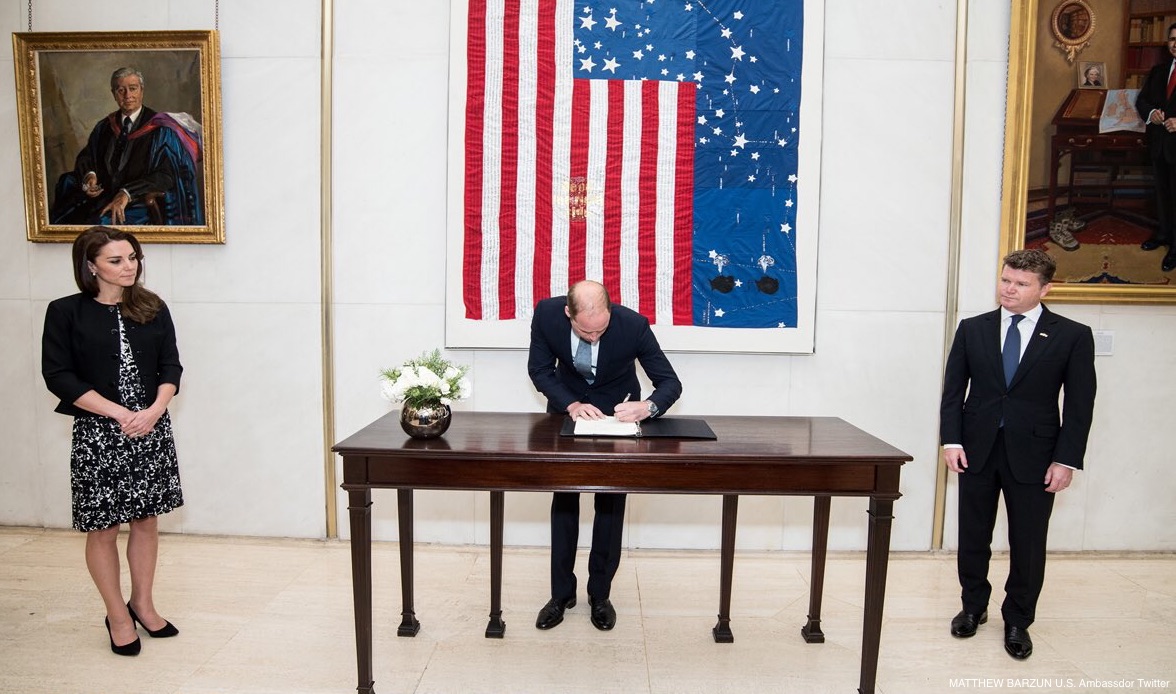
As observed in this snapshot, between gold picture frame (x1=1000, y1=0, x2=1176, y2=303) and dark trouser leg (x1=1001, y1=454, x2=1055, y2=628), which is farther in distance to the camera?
gold picture frame (x1=1000, y1=0, x2=1176, y2=303)

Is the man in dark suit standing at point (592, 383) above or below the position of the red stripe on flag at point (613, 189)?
below

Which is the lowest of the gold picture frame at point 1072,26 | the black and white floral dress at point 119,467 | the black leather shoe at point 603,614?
the black leather shoe at point 603,614

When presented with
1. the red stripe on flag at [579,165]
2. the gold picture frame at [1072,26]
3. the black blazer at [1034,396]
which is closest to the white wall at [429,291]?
the gold picture frame at [1072,26]

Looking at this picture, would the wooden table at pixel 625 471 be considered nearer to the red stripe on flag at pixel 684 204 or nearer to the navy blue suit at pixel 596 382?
the navy blue suit at pixel 596 382

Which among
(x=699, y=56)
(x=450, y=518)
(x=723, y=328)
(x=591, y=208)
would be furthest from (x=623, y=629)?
(x=699, y=56)

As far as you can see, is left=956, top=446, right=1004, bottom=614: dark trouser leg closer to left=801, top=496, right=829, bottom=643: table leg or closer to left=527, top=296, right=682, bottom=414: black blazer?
left=801, top=496, right=829, bottom=643: table leg

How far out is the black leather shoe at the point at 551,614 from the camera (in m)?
3.33

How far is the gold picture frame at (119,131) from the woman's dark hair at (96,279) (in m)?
1.32

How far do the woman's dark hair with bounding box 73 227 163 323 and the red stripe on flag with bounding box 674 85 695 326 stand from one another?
8.45ft

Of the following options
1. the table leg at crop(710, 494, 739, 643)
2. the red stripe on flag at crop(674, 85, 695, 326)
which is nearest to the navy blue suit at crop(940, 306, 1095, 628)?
the table leg at crop(710, 494, 739, 643)

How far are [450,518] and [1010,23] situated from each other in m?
4.25

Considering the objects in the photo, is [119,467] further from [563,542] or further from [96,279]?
[563,542]

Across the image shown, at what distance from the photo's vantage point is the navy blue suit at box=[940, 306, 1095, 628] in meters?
3.03

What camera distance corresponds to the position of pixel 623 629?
11.0ft
